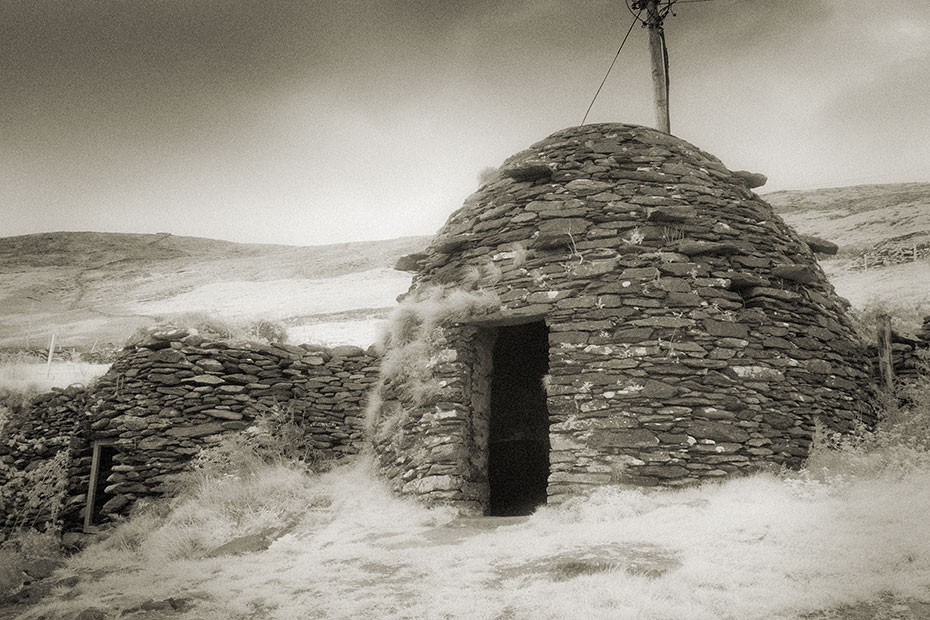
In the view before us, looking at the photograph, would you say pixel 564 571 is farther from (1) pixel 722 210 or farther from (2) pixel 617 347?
(1) pixel 722 210

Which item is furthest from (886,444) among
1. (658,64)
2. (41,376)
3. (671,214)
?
(41,376)

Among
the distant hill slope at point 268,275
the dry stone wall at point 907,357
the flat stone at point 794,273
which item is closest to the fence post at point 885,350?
the dry stone wall at point 907,357

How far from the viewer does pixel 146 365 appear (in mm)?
8406

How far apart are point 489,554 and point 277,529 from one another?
8.53ft

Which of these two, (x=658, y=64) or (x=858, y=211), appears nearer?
(x=658, y=64)

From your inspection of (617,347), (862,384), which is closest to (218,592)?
(617,347)

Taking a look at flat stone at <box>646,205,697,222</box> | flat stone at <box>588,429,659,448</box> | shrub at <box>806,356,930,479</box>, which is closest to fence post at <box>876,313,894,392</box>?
shrub at <box>806,356,930,479</box>

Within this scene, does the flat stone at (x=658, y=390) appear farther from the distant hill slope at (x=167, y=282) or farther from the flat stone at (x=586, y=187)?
the distant hill slope at (x=167, y=282)

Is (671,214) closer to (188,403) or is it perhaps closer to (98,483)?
(188,403)

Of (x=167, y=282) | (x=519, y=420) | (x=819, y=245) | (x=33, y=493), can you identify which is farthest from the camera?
(x=167, y=282)

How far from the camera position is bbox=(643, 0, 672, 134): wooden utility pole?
9.87 meters

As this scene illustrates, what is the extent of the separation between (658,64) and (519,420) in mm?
5798

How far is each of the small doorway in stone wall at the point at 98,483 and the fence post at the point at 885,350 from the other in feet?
30.9

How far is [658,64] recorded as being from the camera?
32.7 feet
